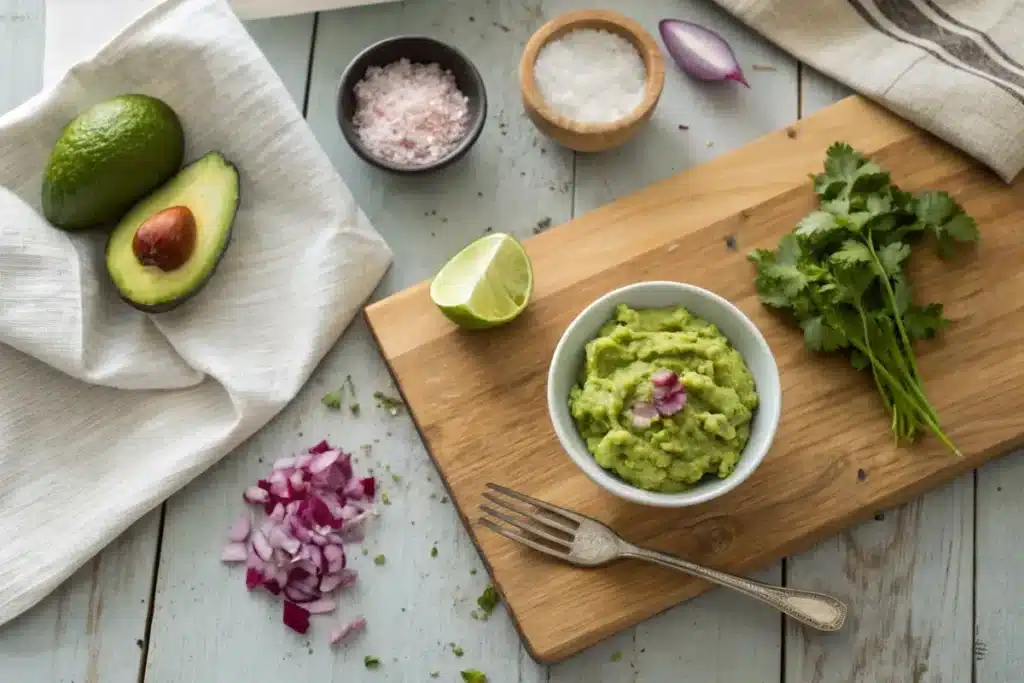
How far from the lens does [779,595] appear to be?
150 cm

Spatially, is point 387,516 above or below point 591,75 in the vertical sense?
below

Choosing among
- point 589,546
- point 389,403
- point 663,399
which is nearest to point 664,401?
point 663,399

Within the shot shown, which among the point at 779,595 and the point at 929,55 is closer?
the point at 779,595

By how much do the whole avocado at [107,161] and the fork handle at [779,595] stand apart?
0.92 meters

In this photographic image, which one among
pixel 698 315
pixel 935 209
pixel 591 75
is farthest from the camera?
pixel 591 75

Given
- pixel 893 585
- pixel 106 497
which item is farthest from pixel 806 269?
pixel 106 497

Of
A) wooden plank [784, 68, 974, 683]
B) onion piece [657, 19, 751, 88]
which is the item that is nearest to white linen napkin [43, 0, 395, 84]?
onion piece [657, 19, 751, 88]

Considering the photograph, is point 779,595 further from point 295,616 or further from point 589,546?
point 295,616

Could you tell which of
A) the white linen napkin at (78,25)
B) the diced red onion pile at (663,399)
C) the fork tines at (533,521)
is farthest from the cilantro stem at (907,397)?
the white linen napkin at (78,25)

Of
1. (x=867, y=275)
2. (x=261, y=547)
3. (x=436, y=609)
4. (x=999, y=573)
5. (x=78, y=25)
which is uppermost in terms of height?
(x=78, y=25)

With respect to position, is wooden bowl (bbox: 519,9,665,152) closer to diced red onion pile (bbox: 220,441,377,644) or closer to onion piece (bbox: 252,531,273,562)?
diced red onion pile (bbox: 220,441,377,644)

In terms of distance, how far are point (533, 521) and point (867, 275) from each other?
61 cm

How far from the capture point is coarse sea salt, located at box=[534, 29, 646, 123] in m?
1.69

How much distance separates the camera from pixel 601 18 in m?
1.68
